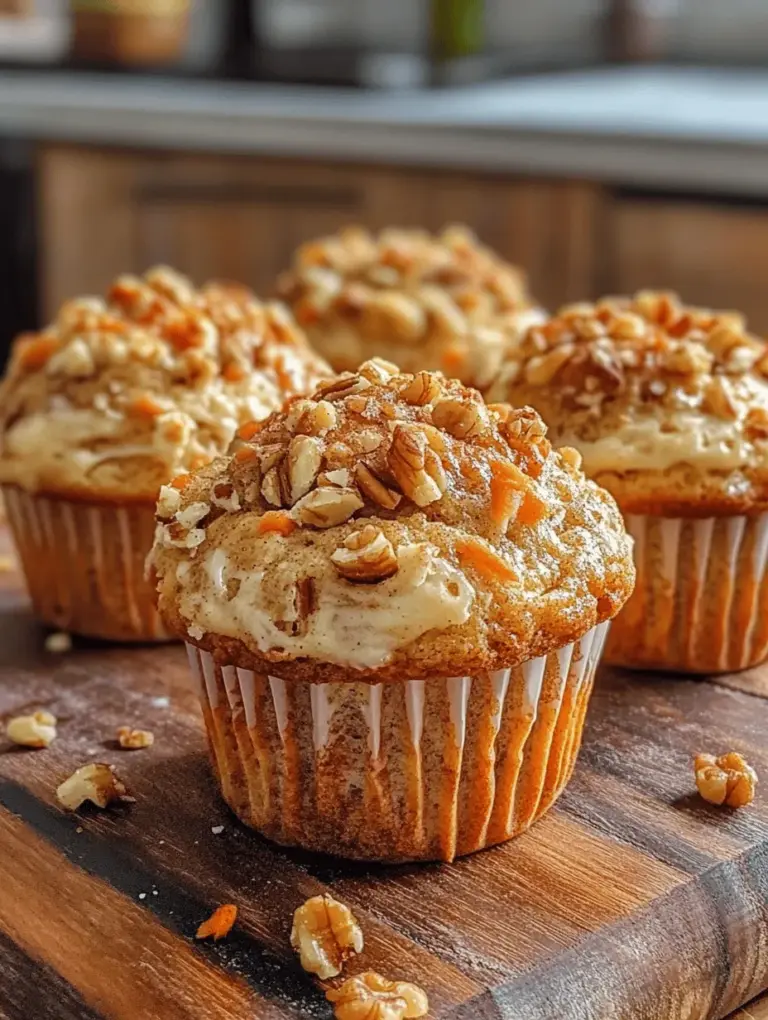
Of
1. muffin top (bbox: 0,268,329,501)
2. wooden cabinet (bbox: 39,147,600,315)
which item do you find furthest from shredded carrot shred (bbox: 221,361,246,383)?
wooden cabinet (bbox: 39,147,600,315)

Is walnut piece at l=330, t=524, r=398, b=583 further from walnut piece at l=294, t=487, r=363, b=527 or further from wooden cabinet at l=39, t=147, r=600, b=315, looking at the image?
wooden cabinet at l=39, t=147, r=600, b=315

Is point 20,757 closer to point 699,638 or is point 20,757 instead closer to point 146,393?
point 146,393

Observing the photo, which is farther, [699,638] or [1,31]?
[1,31]

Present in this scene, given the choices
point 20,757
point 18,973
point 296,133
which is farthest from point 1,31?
point 18,973

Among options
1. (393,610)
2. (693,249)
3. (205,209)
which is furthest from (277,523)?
(205,209)

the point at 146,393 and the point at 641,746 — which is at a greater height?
the point at 146,393

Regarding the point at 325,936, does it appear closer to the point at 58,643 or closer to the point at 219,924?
the point at 219,924

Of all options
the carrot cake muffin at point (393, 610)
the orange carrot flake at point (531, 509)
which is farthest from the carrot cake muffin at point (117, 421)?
the orange carrot flake at point (531, 509)
